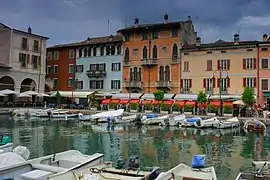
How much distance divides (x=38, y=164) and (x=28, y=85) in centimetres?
5266

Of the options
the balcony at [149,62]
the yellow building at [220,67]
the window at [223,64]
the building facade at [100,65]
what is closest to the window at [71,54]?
the building facade at [100,65]

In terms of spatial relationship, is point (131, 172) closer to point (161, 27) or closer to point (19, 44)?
point (161, 27)

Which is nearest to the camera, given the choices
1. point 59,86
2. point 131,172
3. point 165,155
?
point 131,172

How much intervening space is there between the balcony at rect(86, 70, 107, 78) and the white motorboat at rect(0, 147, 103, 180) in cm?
4530

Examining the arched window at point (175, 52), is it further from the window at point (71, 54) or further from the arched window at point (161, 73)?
the window at point (71, 54)

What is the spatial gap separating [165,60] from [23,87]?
26.6 metres

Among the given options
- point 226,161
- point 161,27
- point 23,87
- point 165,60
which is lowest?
point 226,161

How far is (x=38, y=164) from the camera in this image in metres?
11.7

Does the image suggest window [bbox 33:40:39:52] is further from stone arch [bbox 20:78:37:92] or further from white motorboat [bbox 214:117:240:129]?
white motorboat [bbox 214:117:240:129]

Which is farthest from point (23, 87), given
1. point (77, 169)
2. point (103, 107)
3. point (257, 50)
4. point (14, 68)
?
point (77, 169)

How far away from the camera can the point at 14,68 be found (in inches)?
2169

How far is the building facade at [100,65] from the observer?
190ft

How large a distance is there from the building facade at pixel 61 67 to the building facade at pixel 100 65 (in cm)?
144

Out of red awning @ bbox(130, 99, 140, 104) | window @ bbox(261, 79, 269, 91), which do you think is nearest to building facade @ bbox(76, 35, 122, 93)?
red awning @ bbox(130, 99, 140, 104)
